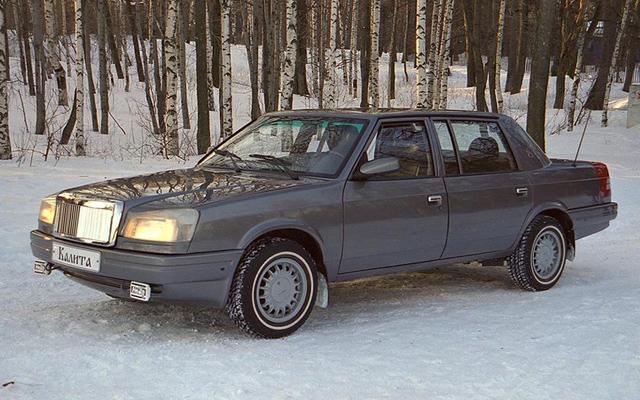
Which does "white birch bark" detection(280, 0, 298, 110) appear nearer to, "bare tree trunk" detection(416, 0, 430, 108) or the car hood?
"bare tree trunk" detection(416, 0, 430, 108)

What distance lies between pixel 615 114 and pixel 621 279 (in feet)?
81.7

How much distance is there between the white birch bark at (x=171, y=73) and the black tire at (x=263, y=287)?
1130cm

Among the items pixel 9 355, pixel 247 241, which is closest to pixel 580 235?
pixel 247 241

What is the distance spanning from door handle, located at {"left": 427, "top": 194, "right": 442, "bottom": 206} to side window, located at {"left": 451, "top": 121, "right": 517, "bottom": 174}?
1.51ft

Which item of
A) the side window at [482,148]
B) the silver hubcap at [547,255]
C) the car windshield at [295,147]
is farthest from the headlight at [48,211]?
the silver hubcap at [547,255]

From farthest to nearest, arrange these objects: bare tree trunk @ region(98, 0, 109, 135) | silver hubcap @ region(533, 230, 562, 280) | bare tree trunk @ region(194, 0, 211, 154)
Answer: bare tree trunk @ region(98, 0, 109, 135) < bare tree trunk @ region(194, 0, 211, 154) < silver hubcap @ region(533, 230, 562, 280)

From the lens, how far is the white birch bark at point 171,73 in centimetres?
1531

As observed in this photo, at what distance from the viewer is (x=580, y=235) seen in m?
7.18

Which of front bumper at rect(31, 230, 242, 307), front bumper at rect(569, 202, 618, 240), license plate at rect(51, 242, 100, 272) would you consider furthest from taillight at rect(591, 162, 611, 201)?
license plate at rect(51, 242, 100, 272)

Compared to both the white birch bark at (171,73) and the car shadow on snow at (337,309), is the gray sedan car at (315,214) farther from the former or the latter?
the white birch bark at (171,73)

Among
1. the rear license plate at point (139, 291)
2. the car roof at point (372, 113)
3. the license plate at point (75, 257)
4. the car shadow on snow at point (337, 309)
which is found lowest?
the car shadow on snow at point (337, 309)

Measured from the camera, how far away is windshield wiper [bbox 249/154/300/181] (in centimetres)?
547

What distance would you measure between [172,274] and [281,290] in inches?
33.3

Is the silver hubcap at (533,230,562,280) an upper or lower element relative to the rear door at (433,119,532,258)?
lower
